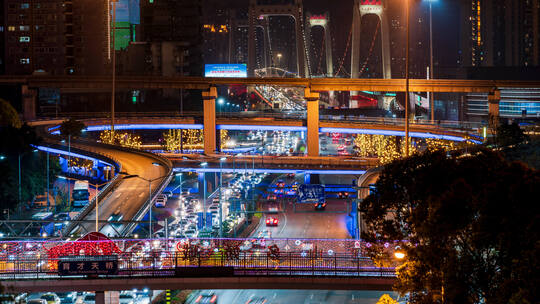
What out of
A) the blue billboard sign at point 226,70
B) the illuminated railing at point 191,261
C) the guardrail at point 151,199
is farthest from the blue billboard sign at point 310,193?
the blue billboard sign at point 226,70

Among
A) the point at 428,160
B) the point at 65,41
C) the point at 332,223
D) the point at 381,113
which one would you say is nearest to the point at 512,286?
the point at 428,160

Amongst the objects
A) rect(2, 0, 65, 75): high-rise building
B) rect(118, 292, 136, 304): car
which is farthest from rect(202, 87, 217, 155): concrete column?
rect(118, 292, 136, 304): car

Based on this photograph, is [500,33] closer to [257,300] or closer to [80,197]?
[80,197]

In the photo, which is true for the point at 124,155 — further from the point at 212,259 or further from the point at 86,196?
the point at 212,259

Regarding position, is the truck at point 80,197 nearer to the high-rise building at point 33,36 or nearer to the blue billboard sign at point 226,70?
the blue billboard sign at point 226,70

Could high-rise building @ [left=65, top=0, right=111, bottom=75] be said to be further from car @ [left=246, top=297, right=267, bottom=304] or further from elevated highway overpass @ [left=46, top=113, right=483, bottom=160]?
car @ [left=246, top=297, right=267, bottom=304]

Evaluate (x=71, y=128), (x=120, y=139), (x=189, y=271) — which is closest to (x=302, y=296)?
(x=189, y=271)
